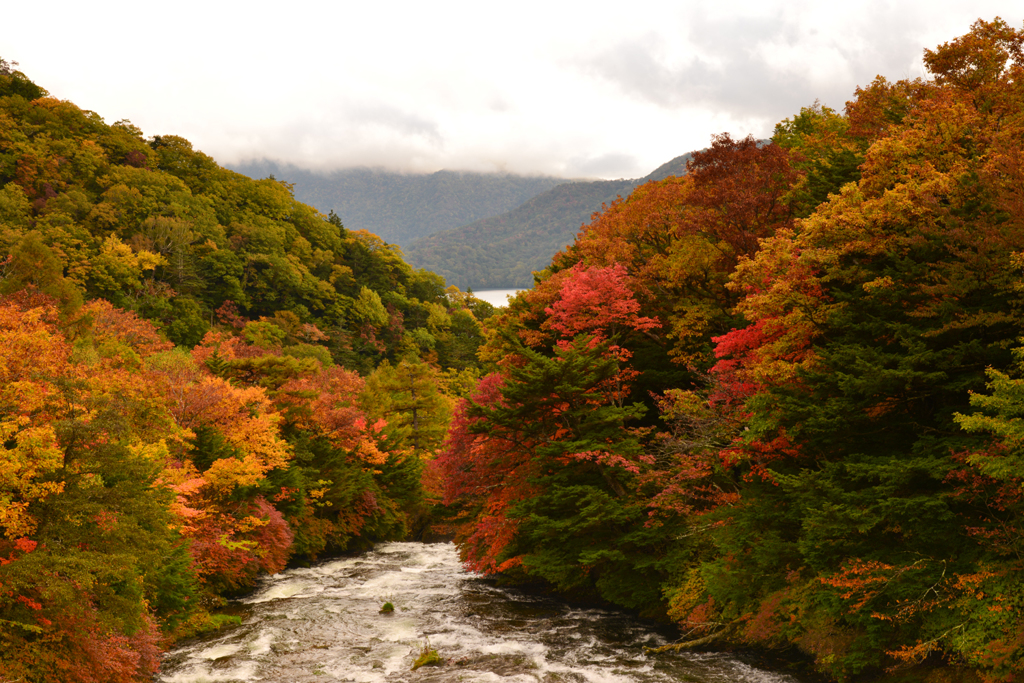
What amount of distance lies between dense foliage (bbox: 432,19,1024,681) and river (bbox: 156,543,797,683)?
136cm

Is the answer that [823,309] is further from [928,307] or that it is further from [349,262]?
[349,262]

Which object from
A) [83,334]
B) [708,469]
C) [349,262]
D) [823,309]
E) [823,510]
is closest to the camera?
[823,510]

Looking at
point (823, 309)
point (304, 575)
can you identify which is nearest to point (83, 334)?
point (304, 575)

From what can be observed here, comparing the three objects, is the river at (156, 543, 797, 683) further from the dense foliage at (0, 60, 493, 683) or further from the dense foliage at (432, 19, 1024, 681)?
Answer: the dense foliage at (0, 60, 493, 683)

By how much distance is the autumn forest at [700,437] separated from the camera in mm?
12164

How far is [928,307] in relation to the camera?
12.8 metres

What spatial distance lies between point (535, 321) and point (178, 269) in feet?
172

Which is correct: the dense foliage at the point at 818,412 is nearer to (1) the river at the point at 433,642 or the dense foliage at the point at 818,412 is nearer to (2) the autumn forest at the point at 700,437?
(2) the autumn forest at the point at 700,437

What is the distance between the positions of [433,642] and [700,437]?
11034mm

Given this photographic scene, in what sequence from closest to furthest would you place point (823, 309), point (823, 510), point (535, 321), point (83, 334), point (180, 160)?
point (823, 510), point (823, 309), point (535, 321), point (83, 334), point (180, 160)

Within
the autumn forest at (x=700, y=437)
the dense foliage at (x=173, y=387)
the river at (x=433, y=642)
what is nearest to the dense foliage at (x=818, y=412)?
the autumn forest at (x=700, y=437)

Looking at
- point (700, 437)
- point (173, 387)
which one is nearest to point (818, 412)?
point (700, 437)

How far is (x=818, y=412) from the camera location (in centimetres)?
1410

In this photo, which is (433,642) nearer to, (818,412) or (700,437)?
(700,437)
